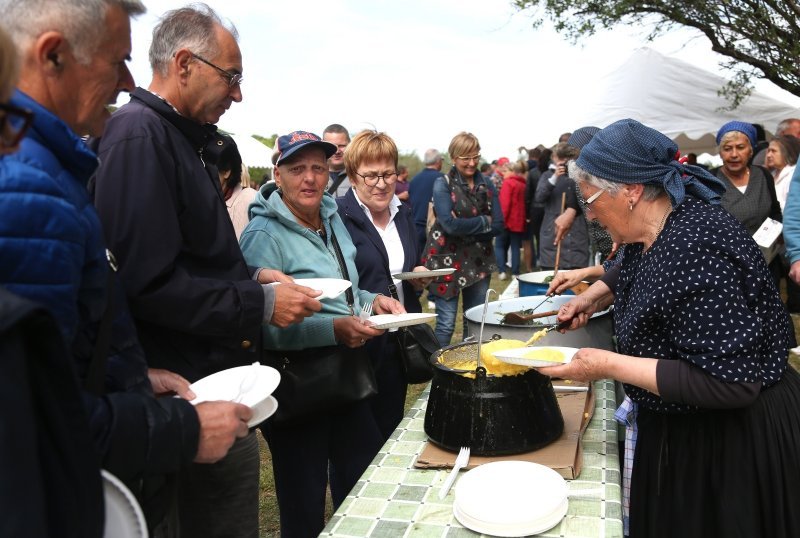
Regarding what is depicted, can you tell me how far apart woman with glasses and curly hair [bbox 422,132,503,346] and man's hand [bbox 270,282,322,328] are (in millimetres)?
2964

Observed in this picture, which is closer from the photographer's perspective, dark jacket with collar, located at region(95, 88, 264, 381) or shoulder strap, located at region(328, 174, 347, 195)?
dark jacket with collar, located at region(95, 88, 264, 381)

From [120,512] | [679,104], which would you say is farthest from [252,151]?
[120,512]

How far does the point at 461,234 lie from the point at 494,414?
3288 millimetres

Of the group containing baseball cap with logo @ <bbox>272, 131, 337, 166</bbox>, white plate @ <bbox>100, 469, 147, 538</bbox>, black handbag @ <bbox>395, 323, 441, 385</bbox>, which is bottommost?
black handbag @ <bbox>395, 323, 441, 385</bbox>

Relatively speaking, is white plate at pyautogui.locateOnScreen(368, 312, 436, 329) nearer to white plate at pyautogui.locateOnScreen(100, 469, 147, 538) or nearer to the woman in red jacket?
white plate at pyautogui.locateOnScreen(100, 469, 147, 538)

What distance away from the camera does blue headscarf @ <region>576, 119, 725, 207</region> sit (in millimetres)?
A: 1682

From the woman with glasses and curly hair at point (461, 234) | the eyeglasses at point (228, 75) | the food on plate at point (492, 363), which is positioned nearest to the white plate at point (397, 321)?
the food on plate at point (492, 363)

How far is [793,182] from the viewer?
3506mm

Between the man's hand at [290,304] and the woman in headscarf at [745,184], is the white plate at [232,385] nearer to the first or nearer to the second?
the man's hand at [290,304]

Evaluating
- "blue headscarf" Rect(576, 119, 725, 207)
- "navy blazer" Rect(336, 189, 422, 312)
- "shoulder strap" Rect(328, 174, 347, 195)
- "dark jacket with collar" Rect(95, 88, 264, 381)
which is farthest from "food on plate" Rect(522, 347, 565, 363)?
"shoulder strap" Rect(328, 174, 347, 195)

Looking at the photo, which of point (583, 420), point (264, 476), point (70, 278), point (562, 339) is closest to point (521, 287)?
point (562, 339)

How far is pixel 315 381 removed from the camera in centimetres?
216

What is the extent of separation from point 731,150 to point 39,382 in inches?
192

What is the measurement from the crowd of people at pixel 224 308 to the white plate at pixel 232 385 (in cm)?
5
